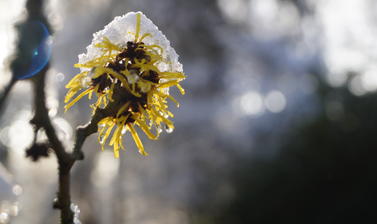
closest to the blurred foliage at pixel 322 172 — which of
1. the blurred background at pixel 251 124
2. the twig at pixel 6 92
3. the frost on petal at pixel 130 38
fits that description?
the blurred background at pixel 251 124

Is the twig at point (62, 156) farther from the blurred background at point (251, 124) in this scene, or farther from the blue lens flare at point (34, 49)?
the blurred background at point (251, 124)

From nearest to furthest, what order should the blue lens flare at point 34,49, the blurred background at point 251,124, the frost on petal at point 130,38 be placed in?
the blue lens flare at point 34,49 < the frost on petal at point 130,38 < the blurred background at point 251,124

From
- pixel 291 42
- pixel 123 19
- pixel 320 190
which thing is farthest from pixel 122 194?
pixel 123 19

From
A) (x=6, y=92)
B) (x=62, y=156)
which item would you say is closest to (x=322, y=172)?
(x=62, y=156)

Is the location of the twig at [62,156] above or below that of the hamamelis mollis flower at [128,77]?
below

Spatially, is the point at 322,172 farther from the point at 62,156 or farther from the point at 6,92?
the point at 6,92

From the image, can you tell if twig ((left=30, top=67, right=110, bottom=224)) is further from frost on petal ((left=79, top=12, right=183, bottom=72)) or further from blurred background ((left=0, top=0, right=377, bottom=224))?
blurred background ((left=0, top=0, right=377, bottom=224))
